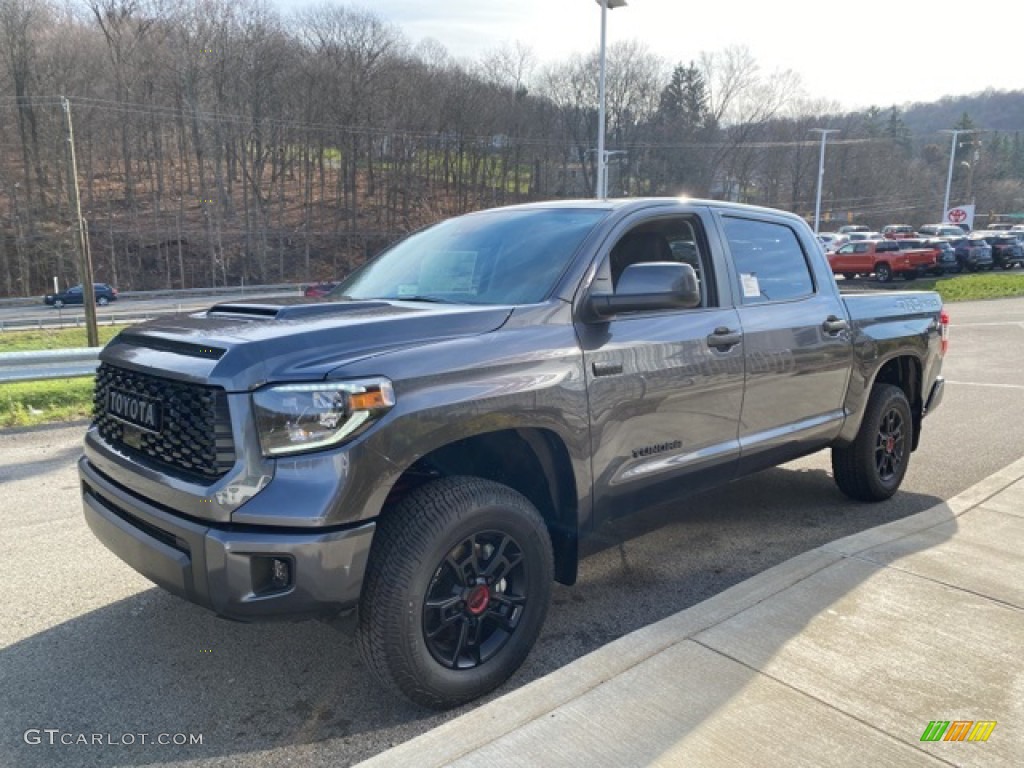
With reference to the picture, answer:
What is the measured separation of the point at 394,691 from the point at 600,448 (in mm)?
1271

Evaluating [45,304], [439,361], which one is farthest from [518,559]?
[45,304]

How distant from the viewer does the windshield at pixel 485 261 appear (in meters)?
3.47

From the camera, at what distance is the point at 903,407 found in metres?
5.36

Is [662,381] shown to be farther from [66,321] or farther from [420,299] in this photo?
[66,321]

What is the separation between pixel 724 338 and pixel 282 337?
2249 millimetres

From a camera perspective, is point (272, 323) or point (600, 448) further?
point (600, 448)

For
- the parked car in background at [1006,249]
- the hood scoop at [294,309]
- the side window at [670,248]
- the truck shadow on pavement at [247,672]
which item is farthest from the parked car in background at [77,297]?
the parked car in background at [1006,249]

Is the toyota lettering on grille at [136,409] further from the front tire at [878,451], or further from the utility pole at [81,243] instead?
the utility pole at [81,243]

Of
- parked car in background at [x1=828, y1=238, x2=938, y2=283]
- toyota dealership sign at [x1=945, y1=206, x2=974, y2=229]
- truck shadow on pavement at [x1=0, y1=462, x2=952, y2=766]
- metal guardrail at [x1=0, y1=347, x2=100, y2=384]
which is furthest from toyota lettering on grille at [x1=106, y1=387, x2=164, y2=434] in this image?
toyota dealership sign at [x1=945, y1=206, x2=974, y2=229]

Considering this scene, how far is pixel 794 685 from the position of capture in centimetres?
281

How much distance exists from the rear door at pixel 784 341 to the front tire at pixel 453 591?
1647 mm

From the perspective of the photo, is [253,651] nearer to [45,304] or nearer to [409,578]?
[409,578]

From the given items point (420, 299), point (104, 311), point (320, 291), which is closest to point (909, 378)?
point (420, 299)

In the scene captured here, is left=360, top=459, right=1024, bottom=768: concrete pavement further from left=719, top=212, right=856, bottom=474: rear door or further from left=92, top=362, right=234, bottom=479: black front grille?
left=92, top=362, right=234, bottom=479: black front grille
